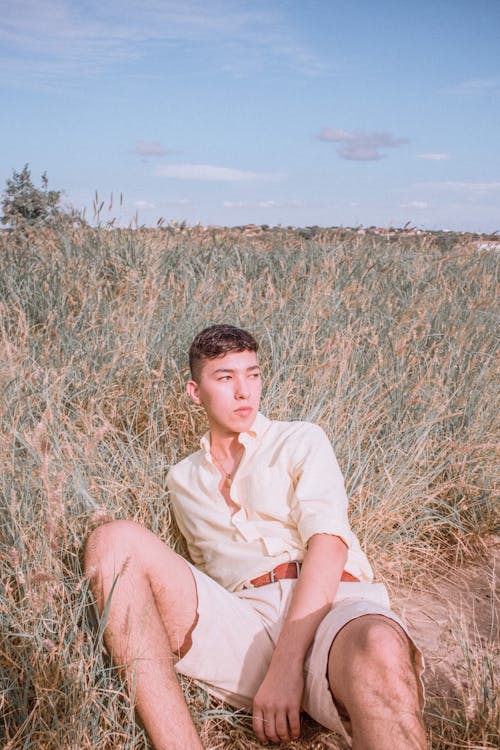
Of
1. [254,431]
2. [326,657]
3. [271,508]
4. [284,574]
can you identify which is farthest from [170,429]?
[326,657]

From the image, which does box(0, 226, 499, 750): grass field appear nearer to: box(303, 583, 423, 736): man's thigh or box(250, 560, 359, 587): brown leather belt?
box(303, 583, 423, 736): man's thigh

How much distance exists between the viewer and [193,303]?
3895 millimetres

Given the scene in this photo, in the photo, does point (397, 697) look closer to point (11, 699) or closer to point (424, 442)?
point (11, 699)

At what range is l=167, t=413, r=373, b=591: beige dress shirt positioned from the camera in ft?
6.98

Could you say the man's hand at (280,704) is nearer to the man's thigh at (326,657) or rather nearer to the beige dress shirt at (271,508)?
the man's thigh at (326,657)

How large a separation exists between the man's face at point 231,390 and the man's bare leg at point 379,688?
2.81 feet

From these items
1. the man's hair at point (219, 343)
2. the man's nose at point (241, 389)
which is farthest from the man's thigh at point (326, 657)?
the man's hair at point (219, 343)

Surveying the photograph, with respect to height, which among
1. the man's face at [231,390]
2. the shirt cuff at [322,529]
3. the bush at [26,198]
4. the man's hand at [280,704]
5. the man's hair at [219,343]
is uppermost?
the bush at [26,198]

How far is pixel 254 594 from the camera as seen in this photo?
82.7 inches

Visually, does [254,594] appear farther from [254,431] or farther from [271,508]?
[254,431]

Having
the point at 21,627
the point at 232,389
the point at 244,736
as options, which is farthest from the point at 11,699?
the point at 232,389

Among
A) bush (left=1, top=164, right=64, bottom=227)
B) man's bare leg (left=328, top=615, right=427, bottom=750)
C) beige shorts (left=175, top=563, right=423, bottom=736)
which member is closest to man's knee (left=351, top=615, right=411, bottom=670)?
man's bare leg (left=328, top=615, right=427, bottom=750)

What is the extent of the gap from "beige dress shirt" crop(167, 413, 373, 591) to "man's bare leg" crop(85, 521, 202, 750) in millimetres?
279

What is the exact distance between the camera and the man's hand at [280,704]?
5.76 ft
